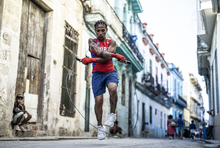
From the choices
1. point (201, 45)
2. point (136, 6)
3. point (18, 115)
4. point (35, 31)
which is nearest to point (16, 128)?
point (18, 115)

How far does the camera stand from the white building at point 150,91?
78.0 ft

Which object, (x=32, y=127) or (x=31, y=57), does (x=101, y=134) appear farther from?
(x=31, y=57)

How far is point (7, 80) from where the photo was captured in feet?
23.7

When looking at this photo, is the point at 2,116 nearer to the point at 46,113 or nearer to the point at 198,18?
the point at 46,113

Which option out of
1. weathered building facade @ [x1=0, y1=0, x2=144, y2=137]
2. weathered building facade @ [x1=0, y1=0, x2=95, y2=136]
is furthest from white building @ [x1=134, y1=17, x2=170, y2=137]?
weathered building facade @ [x1=0, y1=0, x2=95, y2=136]

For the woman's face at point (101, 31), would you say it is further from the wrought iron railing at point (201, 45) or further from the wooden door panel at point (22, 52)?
the wrought iron railing at point (201, 45)

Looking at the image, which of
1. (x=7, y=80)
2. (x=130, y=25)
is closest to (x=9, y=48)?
(x=7, y=80)

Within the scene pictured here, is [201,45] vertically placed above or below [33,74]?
above

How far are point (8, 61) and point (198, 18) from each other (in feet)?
37.2

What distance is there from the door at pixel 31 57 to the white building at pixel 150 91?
12.2 m

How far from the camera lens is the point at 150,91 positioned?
26594 mm

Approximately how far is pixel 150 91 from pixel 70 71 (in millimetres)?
16373

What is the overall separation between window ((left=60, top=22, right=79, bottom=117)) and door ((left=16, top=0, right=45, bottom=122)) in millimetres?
1406

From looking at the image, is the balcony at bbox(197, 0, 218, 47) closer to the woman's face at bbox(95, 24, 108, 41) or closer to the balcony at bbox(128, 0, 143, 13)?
the balcony at bbox(128, 0, 143, 13)
